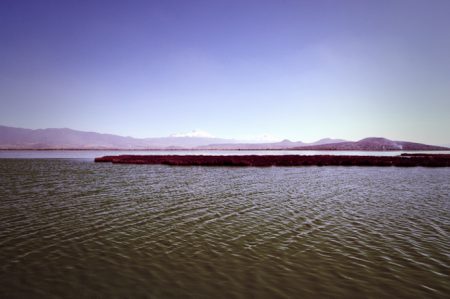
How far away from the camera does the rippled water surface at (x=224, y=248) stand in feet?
21.1

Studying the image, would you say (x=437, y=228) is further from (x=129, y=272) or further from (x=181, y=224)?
(x=129, y=272)

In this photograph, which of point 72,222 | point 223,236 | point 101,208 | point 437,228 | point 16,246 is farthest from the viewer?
point 101,208

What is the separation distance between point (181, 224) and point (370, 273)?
7444 millimetres

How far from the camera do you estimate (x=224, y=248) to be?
8.91 meters

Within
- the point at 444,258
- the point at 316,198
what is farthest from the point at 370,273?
the point at 316,198

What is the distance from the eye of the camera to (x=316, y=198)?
1744 cm

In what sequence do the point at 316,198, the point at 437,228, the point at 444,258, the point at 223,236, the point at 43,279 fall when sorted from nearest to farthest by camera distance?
the point at 43,279, the point at 444,258, the point at 223,236, the point at 437,228, the point at 316,198

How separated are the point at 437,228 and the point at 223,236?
9159mm

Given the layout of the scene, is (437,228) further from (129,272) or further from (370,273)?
(129,272)

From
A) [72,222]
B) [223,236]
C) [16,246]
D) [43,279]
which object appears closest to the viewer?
[43,279]

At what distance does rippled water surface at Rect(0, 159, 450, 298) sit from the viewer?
642 cm

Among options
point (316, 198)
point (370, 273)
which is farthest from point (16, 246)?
point (316, 198)

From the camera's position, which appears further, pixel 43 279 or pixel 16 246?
pixel 16 246

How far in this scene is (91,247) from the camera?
897cm
